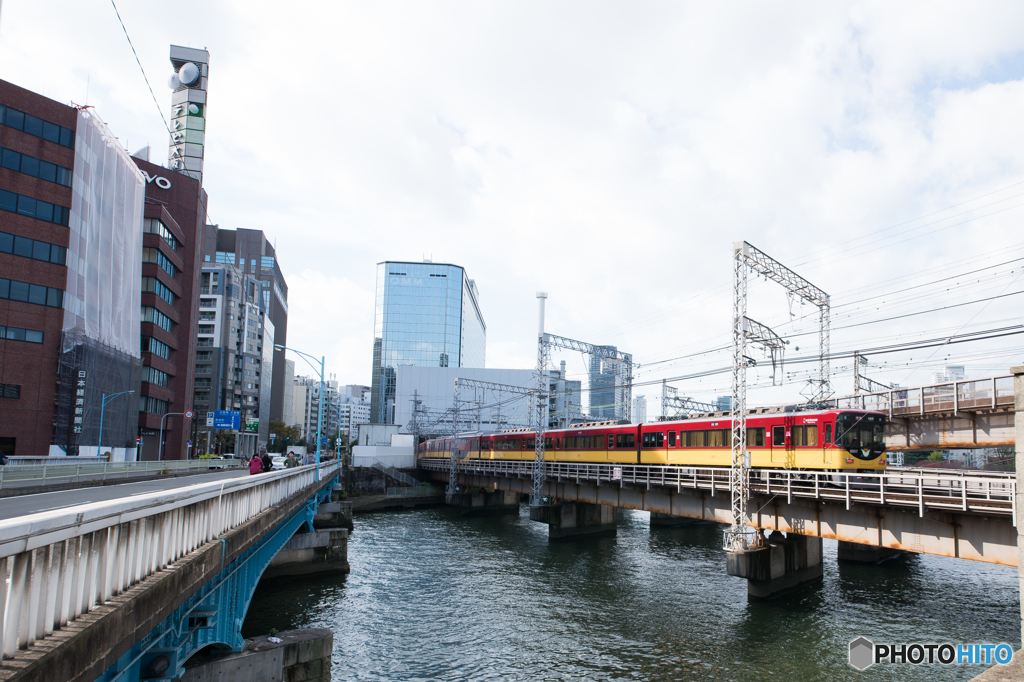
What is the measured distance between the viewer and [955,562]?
128ft

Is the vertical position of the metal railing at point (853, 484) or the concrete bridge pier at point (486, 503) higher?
the metal railing at point (853, 484)

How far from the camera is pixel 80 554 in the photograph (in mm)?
6348

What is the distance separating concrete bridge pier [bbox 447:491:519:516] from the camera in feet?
218

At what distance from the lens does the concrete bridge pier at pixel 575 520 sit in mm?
46834

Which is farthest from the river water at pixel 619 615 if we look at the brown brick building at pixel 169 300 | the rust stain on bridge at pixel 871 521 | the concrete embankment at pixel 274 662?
the brown brick building at pixel 169 300

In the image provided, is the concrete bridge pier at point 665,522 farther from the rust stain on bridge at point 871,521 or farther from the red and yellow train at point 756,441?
the rust stain on bridge at point 871,521

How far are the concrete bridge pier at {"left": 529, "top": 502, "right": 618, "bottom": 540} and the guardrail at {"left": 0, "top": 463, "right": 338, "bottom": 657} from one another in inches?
1509

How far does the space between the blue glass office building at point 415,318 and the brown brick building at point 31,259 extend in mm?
110221

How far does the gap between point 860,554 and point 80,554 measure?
130 feet

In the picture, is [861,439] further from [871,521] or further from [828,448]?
[871,521]

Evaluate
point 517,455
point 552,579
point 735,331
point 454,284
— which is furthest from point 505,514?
point 454,284

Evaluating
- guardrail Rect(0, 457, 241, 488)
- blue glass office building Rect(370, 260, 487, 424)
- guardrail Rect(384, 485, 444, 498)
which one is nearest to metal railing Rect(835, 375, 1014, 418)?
guardrail Rect(0, 457, 241, 488)

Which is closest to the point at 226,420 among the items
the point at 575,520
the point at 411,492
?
the point at 411,492

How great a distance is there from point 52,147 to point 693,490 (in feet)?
167
